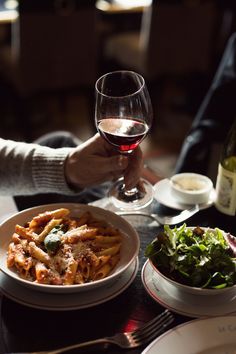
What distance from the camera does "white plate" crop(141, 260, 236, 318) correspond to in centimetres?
91

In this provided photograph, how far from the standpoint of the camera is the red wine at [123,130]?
1.08 metres

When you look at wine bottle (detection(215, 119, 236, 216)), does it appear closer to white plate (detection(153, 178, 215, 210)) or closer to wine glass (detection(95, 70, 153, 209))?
white plate (detection(153, 178, 215, 210))

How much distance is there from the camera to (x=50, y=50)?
302 centimetres

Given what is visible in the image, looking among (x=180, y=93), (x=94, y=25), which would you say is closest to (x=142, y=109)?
(x=94, y=25)

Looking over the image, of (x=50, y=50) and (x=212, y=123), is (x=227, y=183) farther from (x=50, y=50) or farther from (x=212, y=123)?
(x=50, y=50)

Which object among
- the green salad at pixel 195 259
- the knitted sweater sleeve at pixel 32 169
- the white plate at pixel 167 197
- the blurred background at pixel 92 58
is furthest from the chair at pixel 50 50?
→ the green salad at pixel 195 259

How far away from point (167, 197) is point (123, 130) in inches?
10.1

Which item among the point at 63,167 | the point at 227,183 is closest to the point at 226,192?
the point at 227,183

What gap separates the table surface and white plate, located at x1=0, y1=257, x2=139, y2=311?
0.4 inches

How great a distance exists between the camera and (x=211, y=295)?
920 millimetres

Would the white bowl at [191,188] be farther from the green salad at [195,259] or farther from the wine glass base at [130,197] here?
the green salad at [195,259]

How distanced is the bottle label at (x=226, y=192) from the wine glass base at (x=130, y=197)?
0.50ft

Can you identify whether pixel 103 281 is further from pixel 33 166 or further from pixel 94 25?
pixel 94 25

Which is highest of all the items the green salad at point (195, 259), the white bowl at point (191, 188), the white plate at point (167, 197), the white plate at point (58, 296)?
the green salad at point (195, 259)
